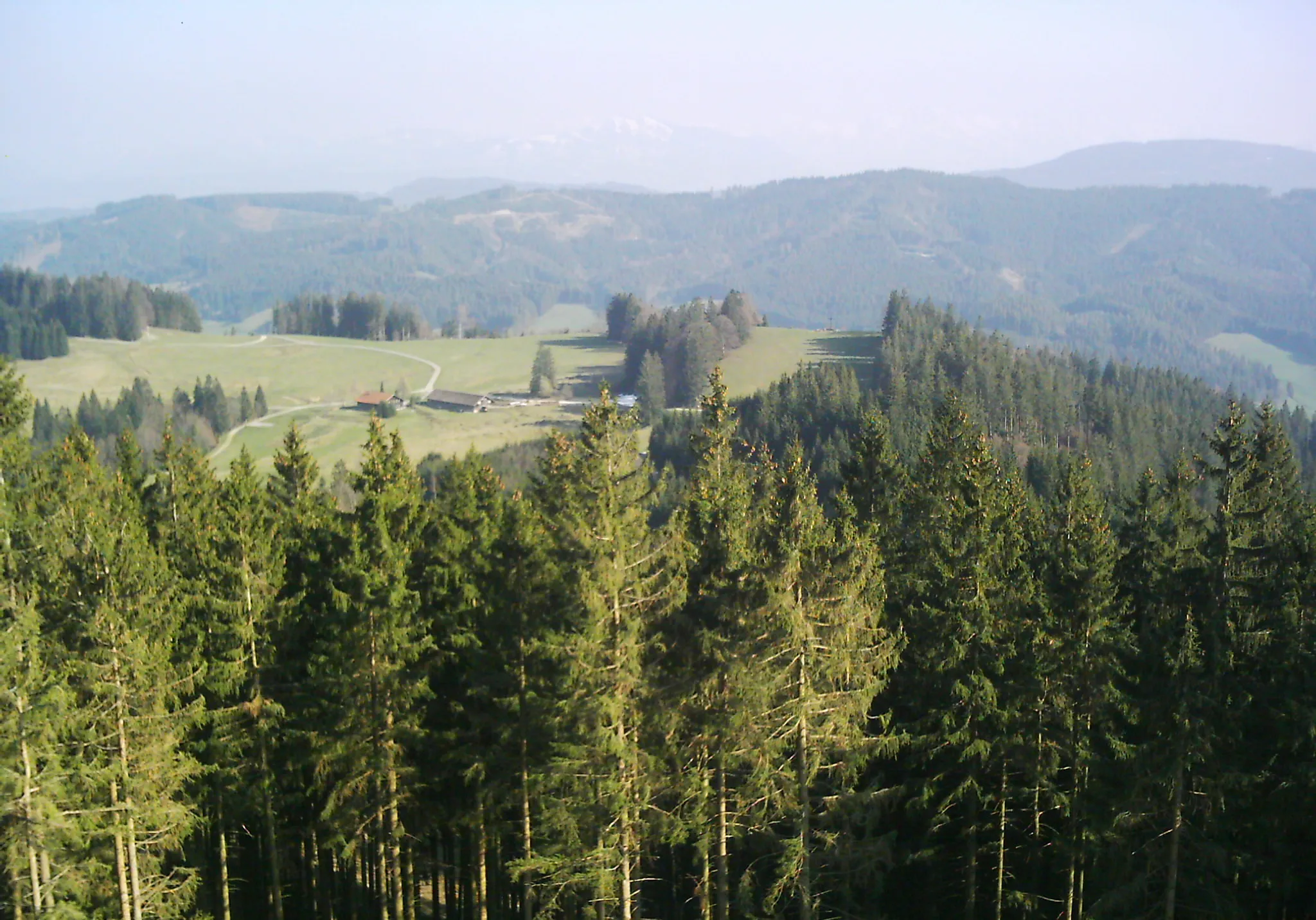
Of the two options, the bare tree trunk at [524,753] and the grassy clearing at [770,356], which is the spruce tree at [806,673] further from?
the grassy clearing at [770,356]

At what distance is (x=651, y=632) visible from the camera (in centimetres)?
2158

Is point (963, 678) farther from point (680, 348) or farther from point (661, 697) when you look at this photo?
point (680, 348)

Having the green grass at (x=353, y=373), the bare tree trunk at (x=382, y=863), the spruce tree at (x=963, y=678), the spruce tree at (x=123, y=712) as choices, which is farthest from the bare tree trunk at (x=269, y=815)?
the green grass at (x=353, y=373)

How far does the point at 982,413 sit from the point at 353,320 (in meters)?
117

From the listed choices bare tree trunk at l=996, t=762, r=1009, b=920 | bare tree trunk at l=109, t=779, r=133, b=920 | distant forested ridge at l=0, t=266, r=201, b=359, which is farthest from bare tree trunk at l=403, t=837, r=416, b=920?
distant forested ridge at l=0, t=266, r=201, b=359

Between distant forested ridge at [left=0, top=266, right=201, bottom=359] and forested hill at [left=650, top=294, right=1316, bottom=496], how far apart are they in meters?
84.4

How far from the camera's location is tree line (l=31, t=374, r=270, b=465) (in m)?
99.5

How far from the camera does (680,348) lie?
123 metres

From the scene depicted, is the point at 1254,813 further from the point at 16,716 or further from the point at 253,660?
the point at 16,716

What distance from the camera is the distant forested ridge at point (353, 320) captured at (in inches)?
6969

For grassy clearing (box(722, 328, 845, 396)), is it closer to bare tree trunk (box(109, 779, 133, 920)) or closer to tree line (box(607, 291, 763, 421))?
tree line (box(607, 291, 763, 421))

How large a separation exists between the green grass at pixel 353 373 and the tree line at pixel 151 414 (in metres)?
3.01

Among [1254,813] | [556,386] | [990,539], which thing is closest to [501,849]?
[990,539]

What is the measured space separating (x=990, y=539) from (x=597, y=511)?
31.9 ft
